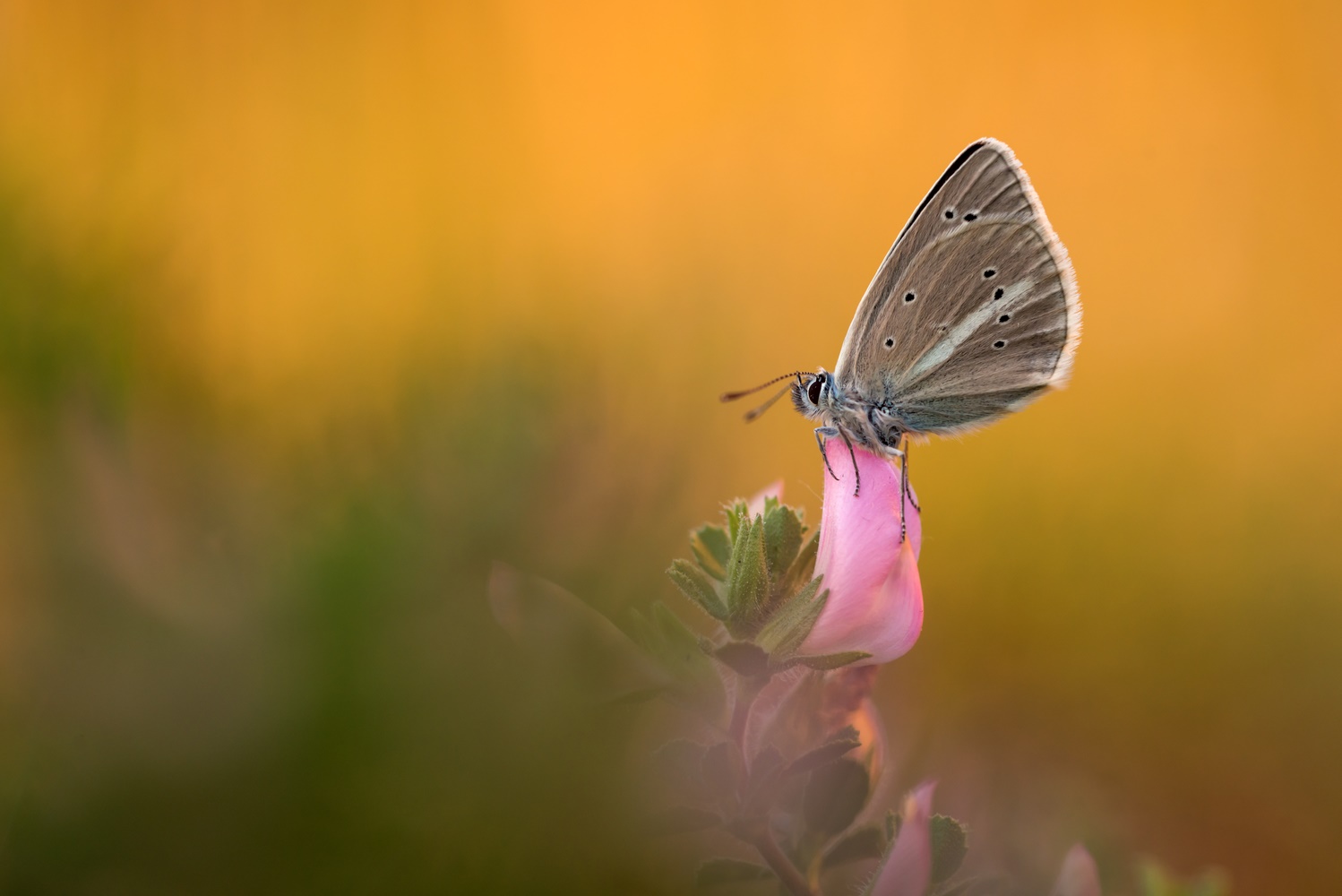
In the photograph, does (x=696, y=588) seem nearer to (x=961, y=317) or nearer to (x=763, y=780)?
(x=763, y=780)

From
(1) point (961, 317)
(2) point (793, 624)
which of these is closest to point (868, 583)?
(2) point (793, 624)

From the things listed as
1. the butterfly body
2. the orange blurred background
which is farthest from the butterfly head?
the orange blurred background

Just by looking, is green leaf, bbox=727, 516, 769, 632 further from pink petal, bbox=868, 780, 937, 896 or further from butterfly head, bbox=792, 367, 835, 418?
butterfly head, bbox=792, 367, 835, 418

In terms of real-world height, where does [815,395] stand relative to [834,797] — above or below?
above

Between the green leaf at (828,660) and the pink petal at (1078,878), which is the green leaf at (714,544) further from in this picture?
the pink petal at (1078,878)

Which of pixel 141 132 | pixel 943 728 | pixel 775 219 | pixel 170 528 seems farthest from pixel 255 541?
pixel 775 219
